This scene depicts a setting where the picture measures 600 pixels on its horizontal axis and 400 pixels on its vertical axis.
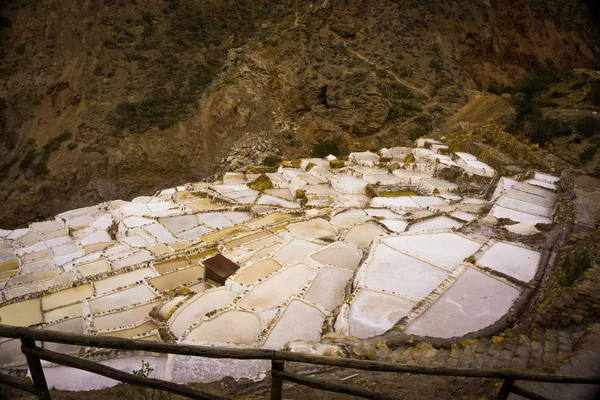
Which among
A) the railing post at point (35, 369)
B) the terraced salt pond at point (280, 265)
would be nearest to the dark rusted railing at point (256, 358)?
the railing post at point (35, 369)

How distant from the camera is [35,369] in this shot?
2.64 m

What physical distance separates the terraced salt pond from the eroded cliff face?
27.0 ft

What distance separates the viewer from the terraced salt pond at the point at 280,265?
18.9 ft

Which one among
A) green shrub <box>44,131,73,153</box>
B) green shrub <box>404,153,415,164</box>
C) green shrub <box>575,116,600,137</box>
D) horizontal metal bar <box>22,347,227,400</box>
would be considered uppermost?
green shrub <box>575,116,600,137</box>

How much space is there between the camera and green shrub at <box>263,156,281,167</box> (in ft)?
68.8

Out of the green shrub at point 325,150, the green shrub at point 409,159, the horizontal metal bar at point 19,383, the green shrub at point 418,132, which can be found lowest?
the green shrub at point 325,150

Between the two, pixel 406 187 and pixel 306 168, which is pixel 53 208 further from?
pixel 406 187

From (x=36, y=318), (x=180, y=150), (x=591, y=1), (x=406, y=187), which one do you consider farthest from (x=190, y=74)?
(x=591, y=1)

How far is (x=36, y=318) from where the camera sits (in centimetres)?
711

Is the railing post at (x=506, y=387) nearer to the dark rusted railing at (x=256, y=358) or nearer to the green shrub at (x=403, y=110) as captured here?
the dark rusted railing at (x=256, y=358)

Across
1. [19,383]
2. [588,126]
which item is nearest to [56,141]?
[19,383]

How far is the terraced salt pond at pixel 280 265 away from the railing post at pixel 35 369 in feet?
7.69

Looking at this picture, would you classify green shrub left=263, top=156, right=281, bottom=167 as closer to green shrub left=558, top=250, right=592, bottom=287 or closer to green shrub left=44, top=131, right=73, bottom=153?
green shrub left=44, top=131, right=73, bottom=153

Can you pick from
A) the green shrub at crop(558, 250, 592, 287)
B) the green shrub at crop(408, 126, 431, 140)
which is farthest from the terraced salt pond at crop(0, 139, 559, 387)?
the green shrub at crop(408, 126, 431, 140)
